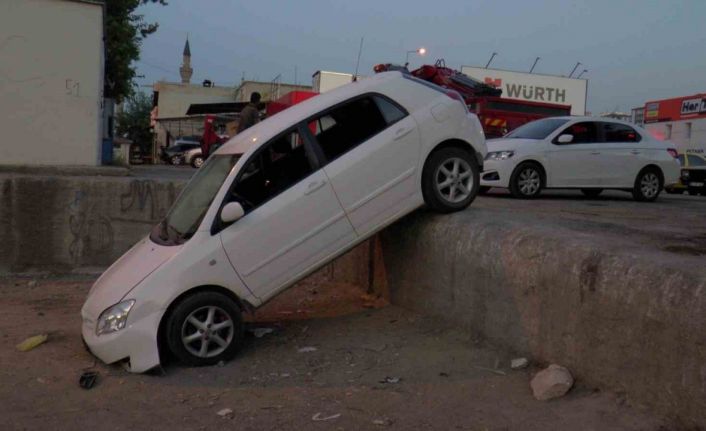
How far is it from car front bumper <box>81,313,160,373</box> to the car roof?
1674 mm

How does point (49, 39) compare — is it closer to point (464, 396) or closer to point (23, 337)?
point (23, 337)

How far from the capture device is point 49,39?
1212cm

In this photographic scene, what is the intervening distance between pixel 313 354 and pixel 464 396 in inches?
64.3

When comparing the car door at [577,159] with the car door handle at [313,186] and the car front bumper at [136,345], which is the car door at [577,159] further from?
the car front bumper at [136,345]

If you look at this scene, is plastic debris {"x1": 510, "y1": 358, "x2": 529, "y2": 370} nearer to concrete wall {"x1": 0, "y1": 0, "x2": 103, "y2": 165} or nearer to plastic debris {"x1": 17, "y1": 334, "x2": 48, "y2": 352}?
plastic debris {"x1": 17, "y1": 334, "x2": 48, "y2": 352}

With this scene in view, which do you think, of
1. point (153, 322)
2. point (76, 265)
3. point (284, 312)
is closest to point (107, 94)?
point (76, 265)

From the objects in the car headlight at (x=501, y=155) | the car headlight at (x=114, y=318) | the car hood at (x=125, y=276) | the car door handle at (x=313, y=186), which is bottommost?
the car headlight at (x=114, y=318)

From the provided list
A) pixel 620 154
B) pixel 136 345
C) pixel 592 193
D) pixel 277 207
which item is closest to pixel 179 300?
pixel 136 345

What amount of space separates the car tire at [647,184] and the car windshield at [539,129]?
6.02 ft

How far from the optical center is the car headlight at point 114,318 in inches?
206

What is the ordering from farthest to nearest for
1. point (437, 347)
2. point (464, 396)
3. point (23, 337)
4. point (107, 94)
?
point (107, 94), point (23, 337), point (437, 347), point (464, 396)

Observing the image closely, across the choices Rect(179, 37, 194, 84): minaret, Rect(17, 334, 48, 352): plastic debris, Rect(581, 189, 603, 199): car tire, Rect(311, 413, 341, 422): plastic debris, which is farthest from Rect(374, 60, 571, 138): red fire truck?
Rect(179, 37, 194, 84): minaret

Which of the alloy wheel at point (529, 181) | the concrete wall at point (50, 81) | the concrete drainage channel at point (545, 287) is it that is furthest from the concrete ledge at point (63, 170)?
the alloy wheel at point (529, 181)

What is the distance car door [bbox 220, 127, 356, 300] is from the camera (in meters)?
5.61
